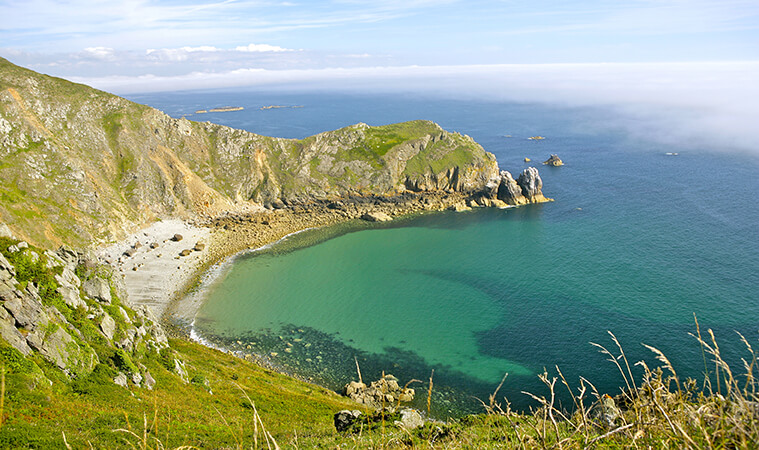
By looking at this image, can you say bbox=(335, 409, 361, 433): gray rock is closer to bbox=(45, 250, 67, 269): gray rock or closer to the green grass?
the green grass

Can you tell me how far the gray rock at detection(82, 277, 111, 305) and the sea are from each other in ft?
49.3

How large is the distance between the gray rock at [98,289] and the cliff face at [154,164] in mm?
29462

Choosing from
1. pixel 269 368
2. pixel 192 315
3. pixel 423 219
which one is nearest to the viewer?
pixel 269 368

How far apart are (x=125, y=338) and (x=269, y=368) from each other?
1398cm

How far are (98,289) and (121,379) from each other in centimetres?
964

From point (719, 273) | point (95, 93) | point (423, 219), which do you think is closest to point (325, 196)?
point (423, 219)

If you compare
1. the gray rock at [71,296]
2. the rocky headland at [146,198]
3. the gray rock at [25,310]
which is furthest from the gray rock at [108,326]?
the gray rock at [25,310]

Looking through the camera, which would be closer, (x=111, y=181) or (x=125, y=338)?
(x=125, y=338)

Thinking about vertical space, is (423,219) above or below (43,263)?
below

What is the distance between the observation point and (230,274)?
61062 millimetres

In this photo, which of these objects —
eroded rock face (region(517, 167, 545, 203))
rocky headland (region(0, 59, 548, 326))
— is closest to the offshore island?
rocky headland (region(0, 59, 548, 326))

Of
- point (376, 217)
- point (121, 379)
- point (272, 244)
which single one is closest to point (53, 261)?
point (121, 379)

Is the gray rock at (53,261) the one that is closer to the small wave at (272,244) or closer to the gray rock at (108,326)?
the gray rock at (108,326)

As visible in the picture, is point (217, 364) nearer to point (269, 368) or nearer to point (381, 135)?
point (269, 368)
